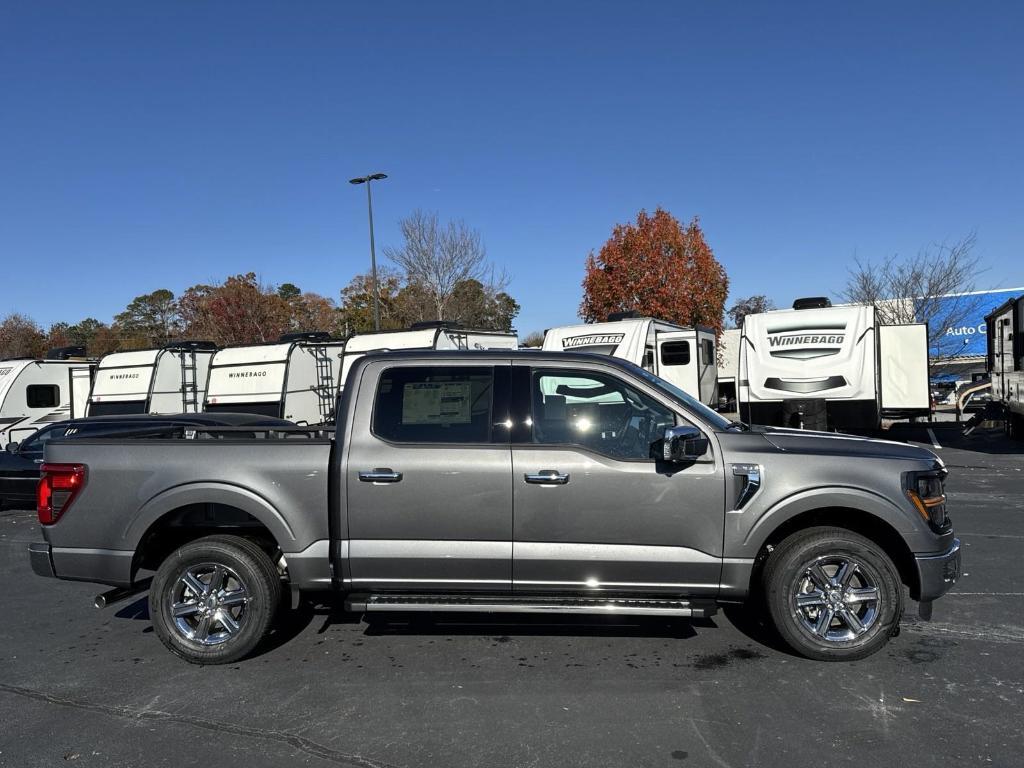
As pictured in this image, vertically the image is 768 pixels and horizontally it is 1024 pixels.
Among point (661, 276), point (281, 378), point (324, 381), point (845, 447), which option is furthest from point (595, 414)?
point (661, 276)

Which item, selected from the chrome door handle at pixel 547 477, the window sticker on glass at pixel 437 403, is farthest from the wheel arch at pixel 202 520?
the chrome door handle at pixel 547 477

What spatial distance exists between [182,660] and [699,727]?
3.26 m

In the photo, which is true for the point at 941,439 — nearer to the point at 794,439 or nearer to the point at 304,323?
the point at 794,439

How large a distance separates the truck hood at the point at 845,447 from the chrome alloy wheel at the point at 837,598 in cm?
63

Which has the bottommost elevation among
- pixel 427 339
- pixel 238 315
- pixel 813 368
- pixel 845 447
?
pixel 845 447

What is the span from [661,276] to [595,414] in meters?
25.6

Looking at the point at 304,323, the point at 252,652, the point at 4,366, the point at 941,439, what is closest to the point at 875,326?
the point at 941,439

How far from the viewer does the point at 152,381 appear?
1816cm

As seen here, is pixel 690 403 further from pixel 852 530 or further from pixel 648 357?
pixel 648 357

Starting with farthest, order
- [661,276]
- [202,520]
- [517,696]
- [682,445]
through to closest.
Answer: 1. [661,276]
2. [202,520]
3. [682,445]
4. [517,696]

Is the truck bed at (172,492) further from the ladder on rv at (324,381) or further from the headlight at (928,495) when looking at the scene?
the ladder on rv at (324,381)

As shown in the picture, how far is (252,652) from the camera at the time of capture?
16.0 feet

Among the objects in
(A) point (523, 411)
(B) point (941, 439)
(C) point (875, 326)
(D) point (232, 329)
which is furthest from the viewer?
(D) point (232, 329)

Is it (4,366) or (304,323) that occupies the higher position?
(304,323)
